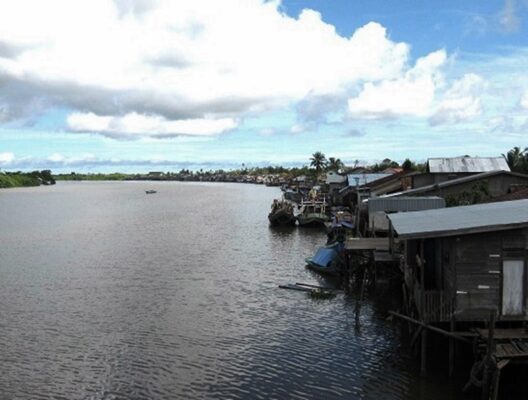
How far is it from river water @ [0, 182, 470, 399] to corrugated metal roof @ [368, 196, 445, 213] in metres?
7.11

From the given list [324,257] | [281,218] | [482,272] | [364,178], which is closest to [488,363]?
[482,272]

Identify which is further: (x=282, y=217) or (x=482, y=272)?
(x=282, y=217)

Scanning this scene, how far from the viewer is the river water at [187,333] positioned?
60.1ft

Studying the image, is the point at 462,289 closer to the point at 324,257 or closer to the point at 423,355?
the point at 423,355

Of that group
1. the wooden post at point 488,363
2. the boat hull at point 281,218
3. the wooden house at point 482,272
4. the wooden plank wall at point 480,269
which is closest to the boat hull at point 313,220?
the boat hull at point 281,218

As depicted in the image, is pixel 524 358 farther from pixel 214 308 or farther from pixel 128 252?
pixel 128 252

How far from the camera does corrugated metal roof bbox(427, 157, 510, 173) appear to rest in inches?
1852

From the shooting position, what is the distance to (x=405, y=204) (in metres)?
36.4

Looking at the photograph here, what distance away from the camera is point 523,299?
17328 mm

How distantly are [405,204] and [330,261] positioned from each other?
6337 millimetres

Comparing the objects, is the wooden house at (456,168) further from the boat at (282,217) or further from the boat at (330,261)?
the boat at (282,217)

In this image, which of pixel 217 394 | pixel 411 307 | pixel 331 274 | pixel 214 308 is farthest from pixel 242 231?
pixel 217 394

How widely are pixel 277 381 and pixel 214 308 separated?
33.0 feet

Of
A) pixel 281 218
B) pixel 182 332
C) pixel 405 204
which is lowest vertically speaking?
pixel 182 332
